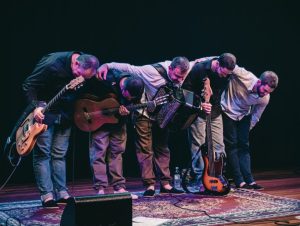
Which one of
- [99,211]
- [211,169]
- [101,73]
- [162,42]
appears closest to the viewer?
[99,211]

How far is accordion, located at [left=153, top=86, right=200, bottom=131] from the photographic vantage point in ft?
17.7

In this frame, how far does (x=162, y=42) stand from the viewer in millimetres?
7348

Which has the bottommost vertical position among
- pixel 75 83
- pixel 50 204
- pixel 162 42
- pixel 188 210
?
pixel 188 210

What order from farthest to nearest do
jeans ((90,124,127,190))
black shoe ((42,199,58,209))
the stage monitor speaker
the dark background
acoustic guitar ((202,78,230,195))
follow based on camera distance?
the dark background, acoustic guitar ((202,78,230,195)), jeans ((90,124,127,190)), black shoe ((42,199,58,209)), the stage monitor speaker

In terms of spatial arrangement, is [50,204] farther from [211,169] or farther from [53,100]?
[211,169]

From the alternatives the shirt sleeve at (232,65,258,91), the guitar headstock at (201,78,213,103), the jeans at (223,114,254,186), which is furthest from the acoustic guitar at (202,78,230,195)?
the jeans at (223,114,254,186)

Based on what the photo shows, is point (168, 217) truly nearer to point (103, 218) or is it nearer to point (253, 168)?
point (103, 218)

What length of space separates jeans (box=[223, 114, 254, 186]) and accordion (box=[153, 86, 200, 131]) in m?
0.87

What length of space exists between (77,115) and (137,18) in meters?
2.45

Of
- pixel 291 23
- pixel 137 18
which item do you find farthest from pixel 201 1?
pixel 291 23

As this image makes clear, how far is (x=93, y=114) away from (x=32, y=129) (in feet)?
2.33

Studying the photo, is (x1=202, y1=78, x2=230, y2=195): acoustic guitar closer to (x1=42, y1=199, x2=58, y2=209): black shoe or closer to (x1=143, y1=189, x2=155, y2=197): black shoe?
(x1=143, y1=189, x2=155, y2=197): black shoe

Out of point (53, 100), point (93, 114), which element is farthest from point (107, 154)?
point (53, 100)

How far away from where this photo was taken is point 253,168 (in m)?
8.41
